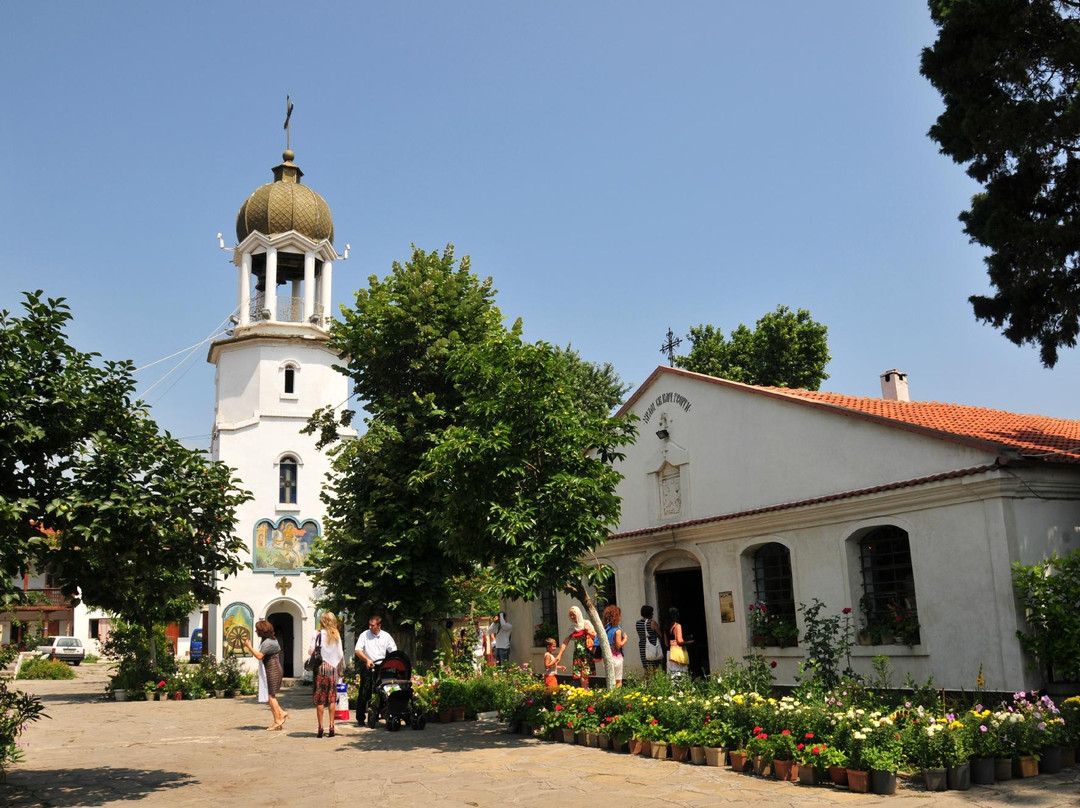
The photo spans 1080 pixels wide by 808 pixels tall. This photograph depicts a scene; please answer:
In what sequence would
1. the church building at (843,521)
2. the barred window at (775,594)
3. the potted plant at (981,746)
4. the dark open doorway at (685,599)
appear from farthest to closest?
the dark open doorway at (685,599)
the barred window at (775,594)
the church building at (843,521)
the potted plant at (981,746)

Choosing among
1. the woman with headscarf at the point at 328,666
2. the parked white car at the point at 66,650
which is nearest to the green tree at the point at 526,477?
the woman with headscarf at the point at 328,666

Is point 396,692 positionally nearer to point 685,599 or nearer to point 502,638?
point 502,638

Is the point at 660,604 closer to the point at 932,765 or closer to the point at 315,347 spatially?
the point at 932,765

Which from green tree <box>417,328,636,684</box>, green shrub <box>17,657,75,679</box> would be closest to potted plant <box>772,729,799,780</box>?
green tree <box>417,328,636,684</box>

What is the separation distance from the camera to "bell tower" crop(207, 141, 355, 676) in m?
34.6

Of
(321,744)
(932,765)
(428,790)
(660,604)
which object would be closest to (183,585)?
(321,744)

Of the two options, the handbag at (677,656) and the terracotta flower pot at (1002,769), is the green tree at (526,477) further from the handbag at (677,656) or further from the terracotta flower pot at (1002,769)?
the terracotta flower pot at (1002,769)

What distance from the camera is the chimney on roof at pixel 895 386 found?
20328 millimetres

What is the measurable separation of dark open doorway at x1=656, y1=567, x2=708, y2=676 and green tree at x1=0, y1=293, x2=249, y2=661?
11012 mm

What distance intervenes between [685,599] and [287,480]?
21267 mm

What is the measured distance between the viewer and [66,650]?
50.3 m

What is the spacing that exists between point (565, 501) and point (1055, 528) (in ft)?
22.3

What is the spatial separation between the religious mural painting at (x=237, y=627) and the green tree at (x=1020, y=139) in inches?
1102

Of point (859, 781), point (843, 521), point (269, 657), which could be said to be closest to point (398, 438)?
point (269, 657)
